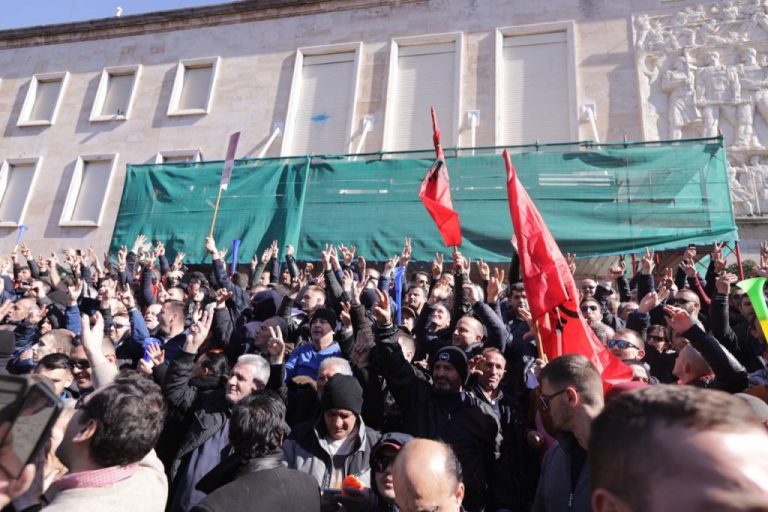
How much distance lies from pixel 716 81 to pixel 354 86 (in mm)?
9124

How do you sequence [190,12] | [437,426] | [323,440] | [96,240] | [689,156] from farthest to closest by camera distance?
[190,12] → [96,240] → [689,156] → [437,426] → [323,440]

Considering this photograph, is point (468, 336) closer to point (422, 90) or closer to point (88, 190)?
point (422, 90)

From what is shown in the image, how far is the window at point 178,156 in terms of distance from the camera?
16141mm

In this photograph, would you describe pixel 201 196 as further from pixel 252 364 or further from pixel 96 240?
pixel 252 364

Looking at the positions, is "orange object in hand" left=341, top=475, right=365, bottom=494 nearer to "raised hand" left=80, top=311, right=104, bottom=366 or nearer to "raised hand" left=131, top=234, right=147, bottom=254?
"raised hand" left=80, top=311, right=104, bottom=366

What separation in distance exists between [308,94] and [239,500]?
50.0 feet

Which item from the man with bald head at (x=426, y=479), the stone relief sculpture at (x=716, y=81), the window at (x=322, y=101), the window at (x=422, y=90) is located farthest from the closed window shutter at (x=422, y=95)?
the man with bald head at (x=426, y=479)

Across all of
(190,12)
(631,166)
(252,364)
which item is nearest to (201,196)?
(190,12)

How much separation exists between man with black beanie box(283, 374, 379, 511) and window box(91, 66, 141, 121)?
681 inches

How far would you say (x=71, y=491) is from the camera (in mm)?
1805

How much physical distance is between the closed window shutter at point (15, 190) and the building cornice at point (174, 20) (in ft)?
16.7

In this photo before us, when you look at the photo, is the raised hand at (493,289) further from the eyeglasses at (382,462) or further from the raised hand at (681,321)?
the eyeglasses at (382,462)

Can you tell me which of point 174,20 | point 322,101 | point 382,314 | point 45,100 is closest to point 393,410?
point 382,314

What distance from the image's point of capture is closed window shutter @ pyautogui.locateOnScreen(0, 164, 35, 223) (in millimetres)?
17500
